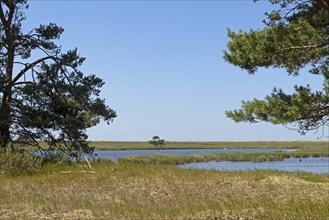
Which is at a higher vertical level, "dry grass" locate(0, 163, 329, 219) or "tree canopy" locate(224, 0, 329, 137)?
"tree canopy" locate(224, 0, 329, 137)

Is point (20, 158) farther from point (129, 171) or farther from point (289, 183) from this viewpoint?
point (289, 183)

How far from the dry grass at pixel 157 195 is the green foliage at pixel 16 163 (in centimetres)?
54

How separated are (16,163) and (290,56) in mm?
11789

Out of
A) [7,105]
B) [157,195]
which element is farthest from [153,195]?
[7,105]

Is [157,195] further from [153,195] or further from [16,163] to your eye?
[16,163]

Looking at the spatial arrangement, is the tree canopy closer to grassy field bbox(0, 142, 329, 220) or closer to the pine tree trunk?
grassy field bbox(0, 142, 329, 220)

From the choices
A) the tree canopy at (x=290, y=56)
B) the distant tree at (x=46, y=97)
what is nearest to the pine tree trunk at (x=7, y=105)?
the distant tree at (x=46, y=97)

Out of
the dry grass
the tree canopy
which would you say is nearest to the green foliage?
the dry grass

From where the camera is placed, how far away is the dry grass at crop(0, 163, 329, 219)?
952cm

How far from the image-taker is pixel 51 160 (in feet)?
71.1

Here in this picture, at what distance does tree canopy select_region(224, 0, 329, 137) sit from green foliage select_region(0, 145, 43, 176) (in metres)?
9.33

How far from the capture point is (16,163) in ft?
61.1

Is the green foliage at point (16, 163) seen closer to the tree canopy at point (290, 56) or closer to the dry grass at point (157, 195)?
the dry grass at point (157, 195)

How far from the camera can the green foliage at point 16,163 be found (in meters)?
18.4
